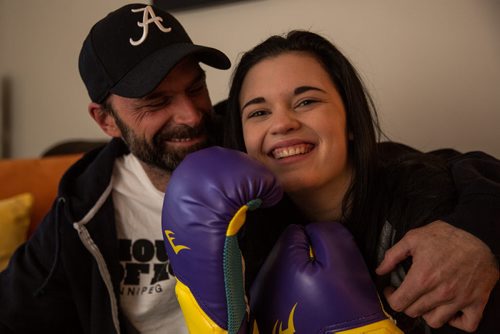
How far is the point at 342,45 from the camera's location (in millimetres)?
1211

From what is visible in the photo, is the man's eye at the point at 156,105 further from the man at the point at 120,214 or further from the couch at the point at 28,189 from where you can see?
the couch at the point at 28,189

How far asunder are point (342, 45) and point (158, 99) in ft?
2.10

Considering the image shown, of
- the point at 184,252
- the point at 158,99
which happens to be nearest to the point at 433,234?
the point at 184,252

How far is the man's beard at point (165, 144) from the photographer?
0.92 meters

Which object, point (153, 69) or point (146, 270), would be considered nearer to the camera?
point (153, 69)

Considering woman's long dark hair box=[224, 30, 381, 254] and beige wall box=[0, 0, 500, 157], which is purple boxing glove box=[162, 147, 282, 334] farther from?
beige wall box=[0, 0, 500, 157]

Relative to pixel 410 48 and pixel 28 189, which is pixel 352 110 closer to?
pixel 410 48

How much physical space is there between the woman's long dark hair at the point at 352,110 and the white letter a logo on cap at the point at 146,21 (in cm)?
23

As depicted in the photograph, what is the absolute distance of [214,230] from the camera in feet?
1.79

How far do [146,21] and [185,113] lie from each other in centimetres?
24

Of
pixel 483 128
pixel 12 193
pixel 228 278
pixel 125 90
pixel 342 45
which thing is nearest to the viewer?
pixel 228 278

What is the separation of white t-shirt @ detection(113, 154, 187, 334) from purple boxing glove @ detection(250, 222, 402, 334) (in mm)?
365

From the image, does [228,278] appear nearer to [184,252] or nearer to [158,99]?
[184,252]

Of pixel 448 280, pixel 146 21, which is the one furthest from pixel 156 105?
pixel 448 280
